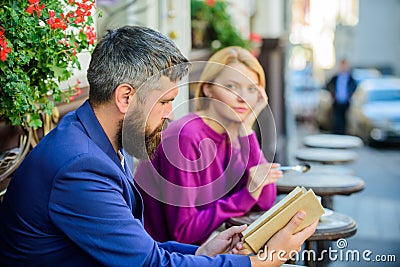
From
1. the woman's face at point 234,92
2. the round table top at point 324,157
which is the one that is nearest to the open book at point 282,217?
the woman's face at point 234,92

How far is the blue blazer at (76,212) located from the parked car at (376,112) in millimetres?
11809

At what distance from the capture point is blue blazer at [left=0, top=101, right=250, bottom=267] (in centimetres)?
185

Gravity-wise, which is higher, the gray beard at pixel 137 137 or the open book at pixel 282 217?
the gray beard at pixel 137 137

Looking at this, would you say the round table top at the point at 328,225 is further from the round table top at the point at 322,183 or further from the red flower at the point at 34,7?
the red flower at the point at 34,7

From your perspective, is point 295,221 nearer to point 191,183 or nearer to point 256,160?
point 191,183

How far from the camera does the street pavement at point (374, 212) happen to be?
5.09 meters

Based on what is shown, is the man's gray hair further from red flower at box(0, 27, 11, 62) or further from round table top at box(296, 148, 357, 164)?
round table top at box(296, 148, 357, 164)

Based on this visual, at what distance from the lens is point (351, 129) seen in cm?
1477

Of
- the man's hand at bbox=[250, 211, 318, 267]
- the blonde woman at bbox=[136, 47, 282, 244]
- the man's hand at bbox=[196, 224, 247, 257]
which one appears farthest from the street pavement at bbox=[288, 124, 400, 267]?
the man's hand at bbox=[250, 211, 318, 267]

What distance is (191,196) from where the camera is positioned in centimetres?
294

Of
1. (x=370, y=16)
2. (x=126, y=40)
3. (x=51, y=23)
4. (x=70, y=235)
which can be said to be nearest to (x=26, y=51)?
(x=51, y=23)

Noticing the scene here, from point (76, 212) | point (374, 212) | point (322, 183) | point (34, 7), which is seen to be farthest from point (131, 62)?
point (374, 212)

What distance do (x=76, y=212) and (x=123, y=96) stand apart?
0.36 m

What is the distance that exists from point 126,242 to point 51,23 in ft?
3.05
